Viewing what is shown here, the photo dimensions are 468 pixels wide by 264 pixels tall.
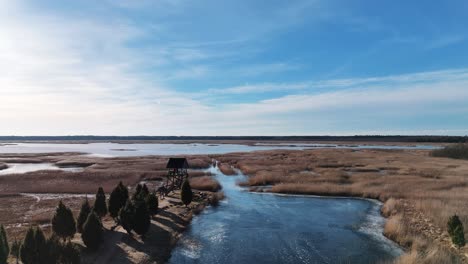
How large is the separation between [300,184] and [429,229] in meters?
21.2

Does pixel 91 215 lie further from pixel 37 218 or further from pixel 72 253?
pixel 37 218

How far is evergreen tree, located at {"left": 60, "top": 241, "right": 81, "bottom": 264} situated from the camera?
675 inches

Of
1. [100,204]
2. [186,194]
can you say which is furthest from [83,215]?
[186,194]

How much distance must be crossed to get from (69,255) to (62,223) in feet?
16.0

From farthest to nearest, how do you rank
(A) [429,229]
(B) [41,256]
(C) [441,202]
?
(C) [441,202] → (A) [429,229] → (B) [41,256]

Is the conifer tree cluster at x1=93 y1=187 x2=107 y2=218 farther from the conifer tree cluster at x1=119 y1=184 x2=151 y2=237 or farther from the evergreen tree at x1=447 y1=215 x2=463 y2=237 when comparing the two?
the evergreen tree at x1=447 y1=215 x2=463 y2=237

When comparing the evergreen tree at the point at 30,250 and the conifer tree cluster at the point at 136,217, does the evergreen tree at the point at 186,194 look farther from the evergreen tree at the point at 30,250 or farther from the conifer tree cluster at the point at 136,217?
the evergreen tree at the point at 30,250

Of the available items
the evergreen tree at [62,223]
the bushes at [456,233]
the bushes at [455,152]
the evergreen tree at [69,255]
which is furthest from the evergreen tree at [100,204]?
the bushes at [455,152]

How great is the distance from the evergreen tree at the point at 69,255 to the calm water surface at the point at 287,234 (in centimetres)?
562

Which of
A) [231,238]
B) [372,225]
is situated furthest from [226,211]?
[372,225]

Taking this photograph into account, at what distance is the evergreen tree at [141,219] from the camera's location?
2391cm

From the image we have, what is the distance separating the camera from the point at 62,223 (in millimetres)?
21562

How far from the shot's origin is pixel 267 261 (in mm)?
21375

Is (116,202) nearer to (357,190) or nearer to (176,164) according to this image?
(176,164)
